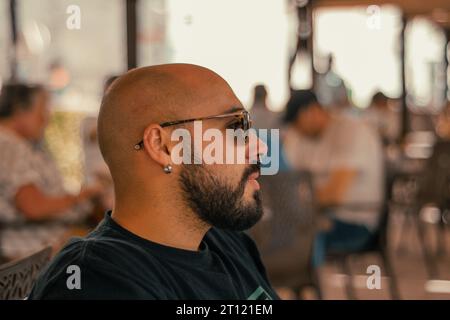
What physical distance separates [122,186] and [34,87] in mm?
2575

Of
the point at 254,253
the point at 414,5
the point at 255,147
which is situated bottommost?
the point at 254,253

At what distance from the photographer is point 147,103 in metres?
1.30

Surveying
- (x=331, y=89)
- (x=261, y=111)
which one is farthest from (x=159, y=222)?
(x=331, y=89)

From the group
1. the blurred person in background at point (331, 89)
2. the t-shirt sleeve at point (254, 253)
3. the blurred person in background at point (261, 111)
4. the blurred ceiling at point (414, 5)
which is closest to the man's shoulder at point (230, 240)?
the t-shirt sleeve at point (254, 253)

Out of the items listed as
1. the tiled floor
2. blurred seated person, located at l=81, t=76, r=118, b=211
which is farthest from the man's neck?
the tiled floor

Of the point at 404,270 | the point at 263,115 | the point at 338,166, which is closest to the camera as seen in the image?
the point at 263,115

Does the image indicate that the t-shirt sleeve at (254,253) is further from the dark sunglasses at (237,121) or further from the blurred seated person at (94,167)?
the blurred seated person at (94,167)

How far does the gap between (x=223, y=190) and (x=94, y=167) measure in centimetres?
280

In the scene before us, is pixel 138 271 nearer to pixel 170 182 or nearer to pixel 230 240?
pixel 170 182

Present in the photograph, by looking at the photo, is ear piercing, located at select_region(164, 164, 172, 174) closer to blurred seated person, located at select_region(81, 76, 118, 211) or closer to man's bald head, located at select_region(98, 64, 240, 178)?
man's bald head, located at select_region(98, 64, 240, 178)

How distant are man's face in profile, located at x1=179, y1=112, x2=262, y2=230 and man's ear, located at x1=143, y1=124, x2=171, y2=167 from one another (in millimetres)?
48

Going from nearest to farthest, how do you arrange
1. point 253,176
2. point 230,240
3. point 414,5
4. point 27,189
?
point 253,176, point 230,240, point 27,189, point 414,5

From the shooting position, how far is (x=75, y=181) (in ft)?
15.6

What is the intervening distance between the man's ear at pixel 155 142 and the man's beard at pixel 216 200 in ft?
0.16
